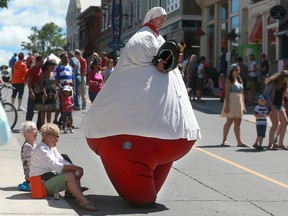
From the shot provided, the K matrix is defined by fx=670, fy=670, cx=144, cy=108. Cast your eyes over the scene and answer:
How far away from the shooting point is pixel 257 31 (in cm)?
3038

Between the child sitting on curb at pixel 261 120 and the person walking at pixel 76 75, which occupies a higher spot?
the person walking at pixel 76 75

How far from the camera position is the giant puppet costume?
278 inches

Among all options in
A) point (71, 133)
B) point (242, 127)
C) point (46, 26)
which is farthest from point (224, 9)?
point (46, 26)

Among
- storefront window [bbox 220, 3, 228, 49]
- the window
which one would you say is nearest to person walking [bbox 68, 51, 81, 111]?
storefront window [bbox 220, 3, 228, 49]

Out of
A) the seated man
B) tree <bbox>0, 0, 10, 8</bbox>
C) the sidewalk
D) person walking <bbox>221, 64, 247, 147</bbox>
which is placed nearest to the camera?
the sidewalk

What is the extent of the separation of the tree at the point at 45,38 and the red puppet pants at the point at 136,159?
96.9m

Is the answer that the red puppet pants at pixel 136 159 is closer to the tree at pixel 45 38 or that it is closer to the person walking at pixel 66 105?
the person walking at pixel 66 105

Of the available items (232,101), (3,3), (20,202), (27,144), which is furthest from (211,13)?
(20,202)

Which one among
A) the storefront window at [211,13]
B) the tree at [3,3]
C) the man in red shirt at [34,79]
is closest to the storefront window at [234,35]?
the storefront window at [211,13]

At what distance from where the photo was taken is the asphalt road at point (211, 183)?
7531 millimetres

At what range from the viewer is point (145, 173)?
7129 mm

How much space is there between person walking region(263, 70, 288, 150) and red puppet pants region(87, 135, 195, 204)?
6.55m

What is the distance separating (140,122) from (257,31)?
24180 millimetres

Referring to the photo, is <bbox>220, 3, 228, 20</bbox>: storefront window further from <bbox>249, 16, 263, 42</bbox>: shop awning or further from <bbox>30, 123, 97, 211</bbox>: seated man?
<bbox>30, 123, 97, 211</bbox>: seated man
